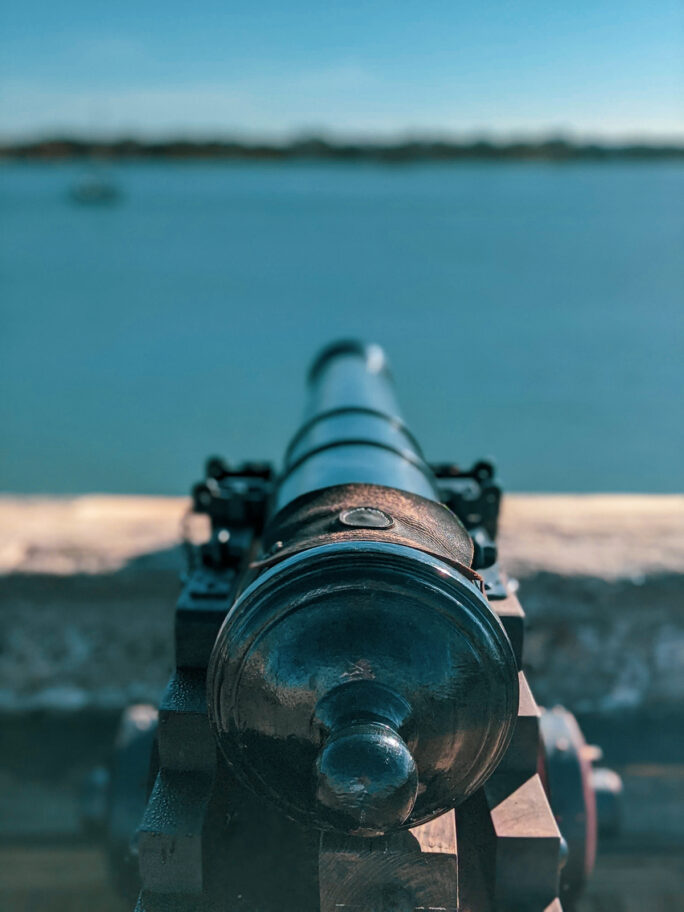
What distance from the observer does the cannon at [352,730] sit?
1.64 m

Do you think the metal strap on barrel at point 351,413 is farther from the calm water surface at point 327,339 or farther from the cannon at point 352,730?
the calm water surface at point 327,339

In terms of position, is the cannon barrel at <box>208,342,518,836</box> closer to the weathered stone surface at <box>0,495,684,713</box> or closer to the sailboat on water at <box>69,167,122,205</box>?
the weathered stone surface at <box>0,495,684,713</box>

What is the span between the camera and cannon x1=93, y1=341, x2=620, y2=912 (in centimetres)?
164

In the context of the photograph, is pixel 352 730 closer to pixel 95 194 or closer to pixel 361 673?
pixel 361 673

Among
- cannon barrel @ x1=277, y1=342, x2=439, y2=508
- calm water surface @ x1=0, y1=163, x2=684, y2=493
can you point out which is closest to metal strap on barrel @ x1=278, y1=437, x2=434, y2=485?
cannon barrel @ x1=277, y1=342, x2=439, y2=508

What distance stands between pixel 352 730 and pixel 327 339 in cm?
1472

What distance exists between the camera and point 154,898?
2121 millimetres

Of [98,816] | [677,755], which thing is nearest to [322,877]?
[98,816]

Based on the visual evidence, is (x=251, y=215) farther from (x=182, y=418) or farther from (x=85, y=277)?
(x=182, y=418)

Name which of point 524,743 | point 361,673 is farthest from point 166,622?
point 361,673

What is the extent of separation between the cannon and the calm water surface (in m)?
6.57

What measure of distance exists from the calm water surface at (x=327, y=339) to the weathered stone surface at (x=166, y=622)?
486 centimetres

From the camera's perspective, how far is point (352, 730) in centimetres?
155

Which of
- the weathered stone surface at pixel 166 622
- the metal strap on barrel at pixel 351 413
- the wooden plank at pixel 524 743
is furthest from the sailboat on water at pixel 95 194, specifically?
the wooden plank at pixel 524 743
